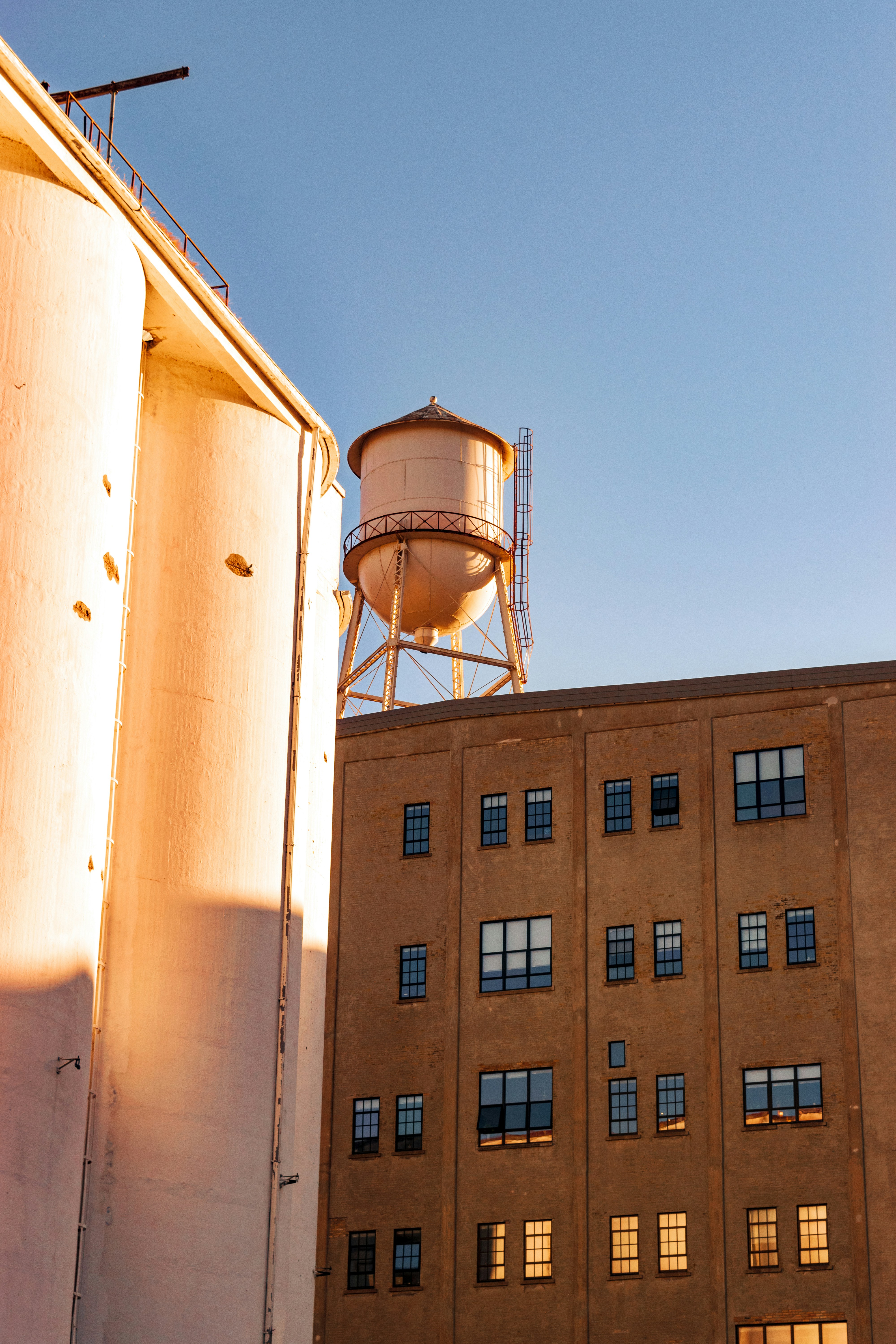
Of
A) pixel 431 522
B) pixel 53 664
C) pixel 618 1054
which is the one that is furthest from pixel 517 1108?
pixel 53 664

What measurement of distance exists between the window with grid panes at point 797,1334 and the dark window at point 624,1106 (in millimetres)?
5606

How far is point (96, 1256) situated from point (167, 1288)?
1.21 meters

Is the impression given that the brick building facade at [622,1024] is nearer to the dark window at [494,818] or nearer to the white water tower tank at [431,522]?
the dark window at [494,818]

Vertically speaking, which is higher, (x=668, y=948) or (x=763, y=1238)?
(x=668, y=948)

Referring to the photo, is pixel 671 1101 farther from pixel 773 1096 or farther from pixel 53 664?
pixel 53 664

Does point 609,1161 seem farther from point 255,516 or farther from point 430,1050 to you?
point 255,516

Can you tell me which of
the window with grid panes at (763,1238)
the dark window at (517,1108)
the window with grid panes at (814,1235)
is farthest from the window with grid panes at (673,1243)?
the dark window at (517,1108)

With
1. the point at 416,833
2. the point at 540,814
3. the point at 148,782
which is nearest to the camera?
the point at 148,782

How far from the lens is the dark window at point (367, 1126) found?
2003 inches

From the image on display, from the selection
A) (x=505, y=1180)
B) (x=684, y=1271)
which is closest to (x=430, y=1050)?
(x=505, y=1180)

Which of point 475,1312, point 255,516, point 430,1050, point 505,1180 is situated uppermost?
point 255,516

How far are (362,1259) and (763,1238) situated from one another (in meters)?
10.7

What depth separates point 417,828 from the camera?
5372 centimetres

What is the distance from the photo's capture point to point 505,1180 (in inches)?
1940
